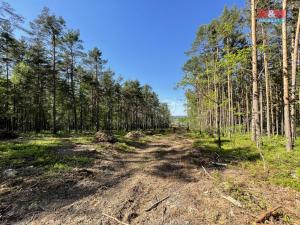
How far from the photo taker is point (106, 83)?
38750 mm

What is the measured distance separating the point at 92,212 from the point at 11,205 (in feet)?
7.43

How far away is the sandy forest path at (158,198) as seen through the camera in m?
4.38

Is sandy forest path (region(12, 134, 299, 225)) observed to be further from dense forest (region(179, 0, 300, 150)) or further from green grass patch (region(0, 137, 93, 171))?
dense forest (region(179, 0, 300, 150))

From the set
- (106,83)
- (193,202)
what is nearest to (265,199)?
(193,202)

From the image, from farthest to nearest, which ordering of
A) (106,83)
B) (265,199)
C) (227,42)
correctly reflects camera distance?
(106,83) → (227,42) → (265,199)

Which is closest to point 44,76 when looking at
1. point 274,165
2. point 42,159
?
point 42,159

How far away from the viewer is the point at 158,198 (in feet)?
18.0

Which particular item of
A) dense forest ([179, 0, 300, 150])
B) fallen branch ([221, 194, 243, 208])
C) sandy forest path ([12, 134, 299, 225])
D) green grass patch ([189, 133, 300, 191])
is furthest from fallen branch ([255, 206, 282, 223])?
dense forest ([179, 0, 300, 150])

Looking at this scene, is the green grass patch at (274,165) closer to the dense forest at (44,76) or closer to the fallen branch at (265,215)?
the fallen branch at (265,215)

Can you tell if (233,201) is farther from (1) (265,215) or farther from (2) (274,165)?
(2) (274,165)

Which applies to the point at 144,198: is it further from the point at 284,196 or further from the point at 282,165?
the point at 282,165

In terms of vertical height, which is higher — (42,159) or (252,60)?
(252,60)

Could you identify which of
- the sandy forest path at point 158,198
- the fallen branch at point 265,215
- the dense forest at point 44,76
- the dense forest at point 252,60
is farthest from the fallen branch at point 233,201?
the dense forest at point 44,76

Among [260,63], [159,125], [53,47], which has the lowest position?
[159,125]
